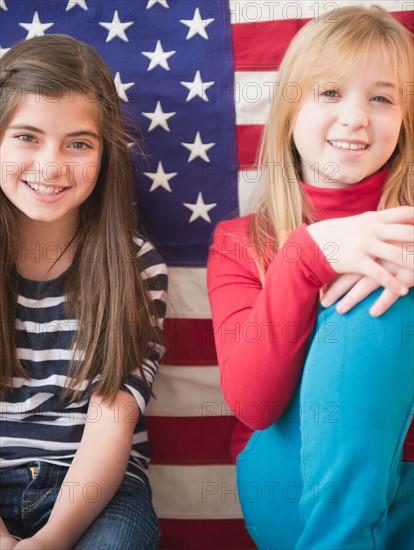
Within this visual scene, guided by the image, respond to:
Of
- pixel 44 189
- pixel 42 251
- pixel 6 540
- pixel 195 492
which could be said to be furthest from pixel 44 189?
A: pixel 195 492

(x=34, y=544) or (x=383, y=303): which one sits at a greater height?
(x=383, y=303)

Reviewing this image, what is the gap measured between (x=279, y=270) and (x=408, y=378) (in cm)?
26

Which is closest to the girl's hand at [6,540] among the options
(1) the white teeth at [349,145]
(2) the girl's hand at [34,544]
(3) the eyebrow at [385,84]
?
(2) the girl's hand at [34,544]

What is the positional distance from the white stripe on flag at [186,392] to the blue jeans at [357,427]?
0.50m

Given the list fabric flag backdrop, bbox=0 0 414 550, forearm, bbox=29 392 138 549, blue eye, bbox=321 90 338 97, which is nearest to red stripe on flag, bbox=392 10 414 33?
fabric flag backdrop, bbox=0 0 414 550

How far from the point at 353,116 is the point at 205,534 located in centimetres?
89

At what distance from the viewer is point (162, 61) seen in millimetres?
1404

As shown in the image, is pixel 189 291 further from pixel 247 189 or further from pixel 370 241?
pixel 370 241

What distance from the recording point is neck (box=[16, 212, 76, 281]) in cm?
128

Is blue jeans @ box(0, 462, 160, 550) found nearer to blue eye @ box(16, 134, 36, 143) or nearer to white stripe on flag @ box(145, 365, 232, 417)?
white stripe on flag @ box(145, 365, 232, 417)

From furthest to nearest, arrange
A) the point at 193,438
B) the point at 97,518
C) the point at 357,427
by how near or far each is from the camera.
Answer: the point at 193,438 → the point at 97,518 → the point at 357,427

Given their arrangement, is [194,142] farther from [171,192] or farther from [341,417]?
[341,417]

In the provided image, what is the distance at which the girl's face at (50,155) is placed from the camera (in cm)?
117

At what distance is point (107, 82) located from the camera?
1.25 metres
